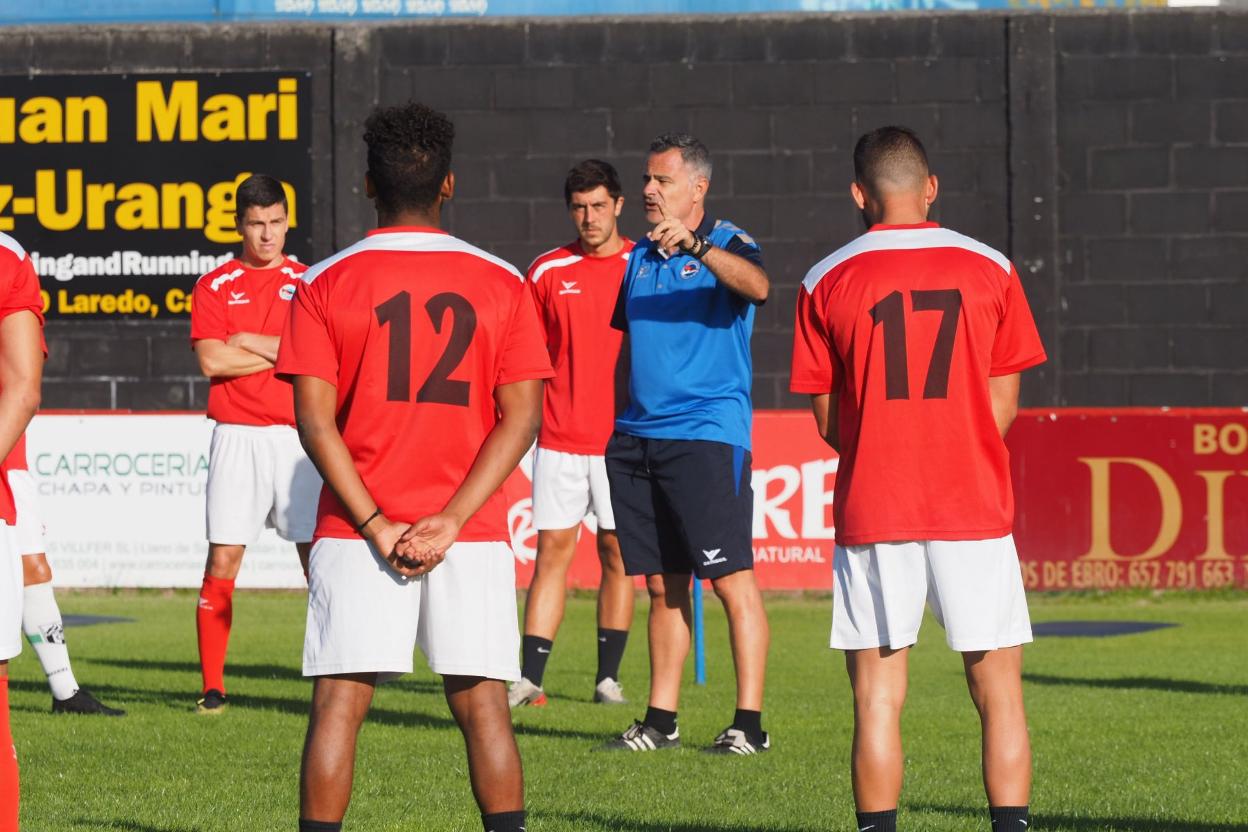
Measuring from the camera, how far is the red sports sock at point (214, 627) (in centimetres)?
828

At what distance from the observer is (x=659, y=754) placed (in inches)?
278

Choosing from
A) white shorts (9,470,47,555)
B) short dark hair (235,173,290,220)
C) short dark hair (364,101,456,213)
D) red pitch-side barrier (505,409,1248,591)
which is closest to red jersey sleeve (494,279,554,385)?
short dark hair (364,101,456,213)

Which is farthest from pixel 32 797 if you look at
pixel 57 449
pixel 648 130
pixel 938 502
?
pixel 648 130

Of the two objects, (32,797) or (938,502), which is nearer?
(938,502)

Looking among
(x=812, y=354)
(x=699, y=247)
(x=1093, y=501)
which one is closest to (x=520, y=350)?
(x=812, y=354)

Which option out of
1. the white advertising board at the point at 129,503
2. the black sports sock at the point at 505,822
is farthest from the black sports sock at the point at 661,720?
the white advertising board at the point at 129,503

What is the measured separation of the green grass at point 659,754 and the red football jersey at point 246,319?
129 centimetres

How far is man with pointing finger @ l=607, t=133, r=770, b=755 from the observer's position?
7004mm

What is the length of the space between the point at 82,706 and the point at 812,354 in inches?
177

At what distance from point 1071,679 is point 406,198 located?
20.1 ft

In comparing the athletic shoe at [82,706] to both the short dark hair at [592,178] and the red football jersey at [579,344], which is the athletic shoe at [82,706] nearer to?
the red football jersey at [579,344]

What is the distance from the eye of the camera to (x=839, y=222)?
15406 mm

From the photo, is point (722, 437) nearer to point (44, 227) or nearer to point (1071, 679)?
point (1071, 679)

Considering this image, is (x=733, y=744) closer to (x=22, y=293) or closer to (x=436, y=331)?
(x=436, y=331)
